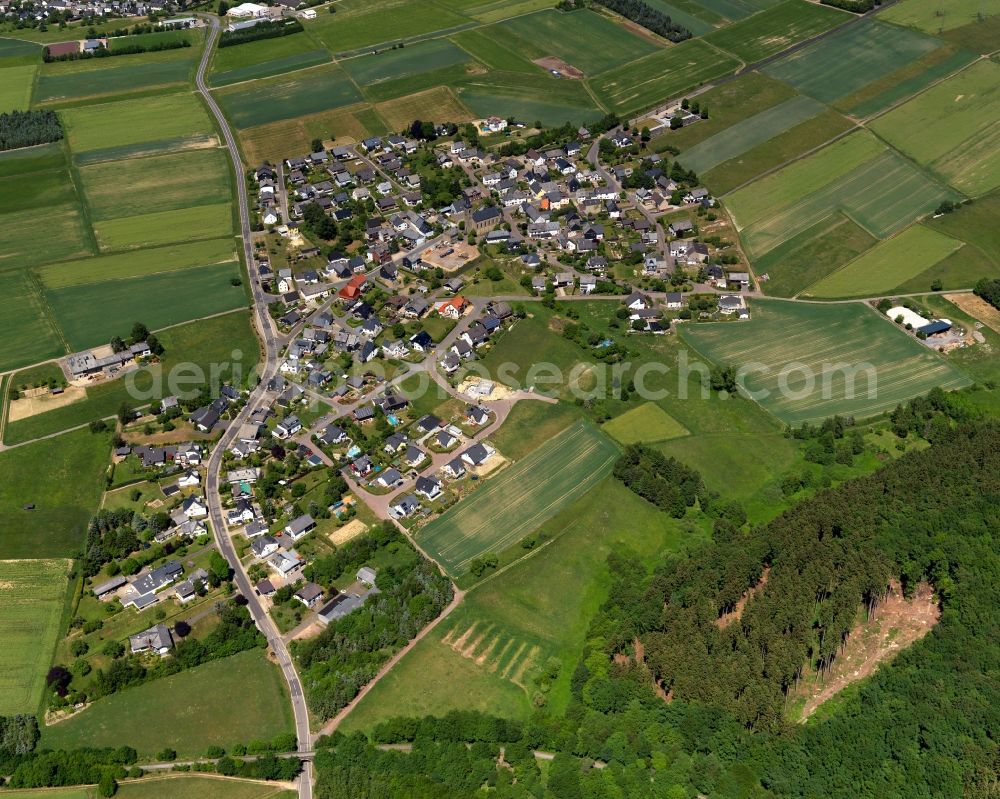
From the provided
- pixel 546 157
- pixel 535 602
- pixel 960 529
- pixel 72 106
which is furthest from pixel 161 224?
pixel 960 529

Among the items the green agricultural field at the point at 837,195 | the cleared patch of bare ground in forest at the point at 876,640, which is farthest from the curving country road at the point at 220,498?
the green agricultural field at the point at 837,195

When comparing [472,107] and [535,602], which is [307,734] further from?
[472,107]

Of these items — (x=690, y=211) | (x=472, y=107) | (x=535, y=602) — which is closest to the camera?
(x=535, y=602)

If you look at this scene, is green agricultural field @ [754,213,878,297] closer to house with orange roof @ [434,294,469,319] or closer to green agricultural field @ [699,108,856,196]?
green agricultural field @ [699,108,856,196]

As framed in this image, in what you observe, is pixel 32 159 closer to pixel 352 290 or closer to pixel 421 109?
pixel 421 109

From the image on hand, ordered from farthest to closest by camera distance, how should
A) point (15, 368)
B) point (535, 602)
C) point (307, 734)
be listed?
1. point (15, 368)
2. point (535, 602)
3. point (307, 734)

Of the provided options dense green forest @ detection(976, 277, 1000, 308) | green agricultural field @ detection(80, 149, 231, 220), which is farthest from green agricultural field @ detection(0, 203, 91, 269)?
dense green forest @ detection(976, 277, 1000, 308)

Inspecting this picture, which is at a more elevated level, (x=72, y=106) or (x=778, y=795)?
(x=72, y=106)
